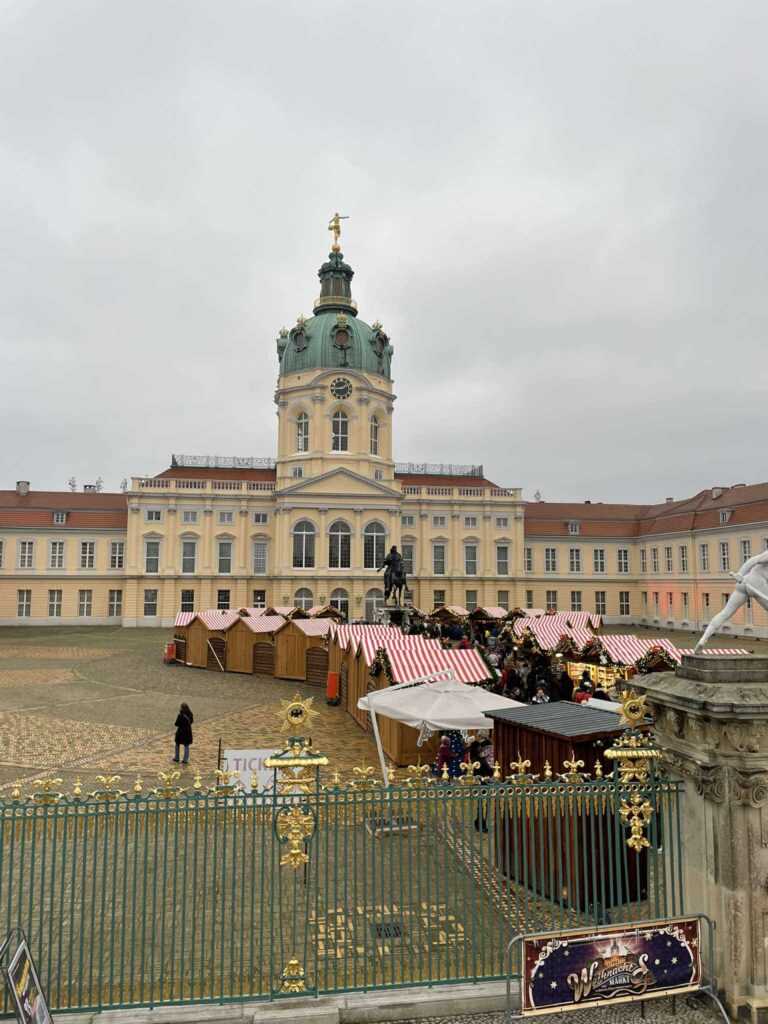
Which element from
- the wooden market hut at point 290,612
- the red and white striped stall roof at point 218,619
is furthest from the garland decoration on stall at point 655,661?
the red and white striped stall roof at point 218,619

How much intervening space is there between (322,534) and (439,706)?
124 feet

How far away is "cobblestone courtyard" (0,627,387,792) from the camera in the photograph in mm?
14703

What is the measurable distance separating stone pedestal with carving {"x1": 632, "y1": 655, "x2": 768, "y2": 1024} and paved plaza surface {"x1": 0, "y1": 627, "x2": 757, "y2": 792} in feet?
29.9

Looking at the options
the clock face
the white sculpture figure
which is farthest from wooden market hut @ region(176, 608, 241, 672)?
the clock face

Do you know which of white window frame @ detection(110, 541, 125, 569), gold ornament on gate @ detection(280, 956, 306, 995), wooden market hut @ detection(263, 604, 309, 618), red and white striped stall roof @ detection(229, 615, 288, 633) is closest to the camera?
gold ornament on gate @ detection(280, 956, 306, 995)

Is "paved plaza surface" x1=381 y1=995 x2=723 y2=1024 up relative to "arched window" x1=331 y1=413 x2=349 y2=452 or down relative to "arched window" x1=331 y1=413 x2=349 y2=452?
down

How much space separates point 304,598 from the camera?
49500 mm

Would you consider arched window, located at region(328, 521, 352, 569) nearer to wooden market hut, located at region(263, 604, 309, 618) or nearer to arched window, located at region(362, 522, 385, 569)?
arched window, located at region(362, 522, 385, 569)

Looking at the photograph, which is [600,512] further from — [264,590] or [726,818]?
[726,818]

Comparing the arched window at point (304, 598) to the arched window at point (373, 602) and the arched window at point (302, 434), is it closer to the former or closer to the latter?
the arched window at point (373, 602)

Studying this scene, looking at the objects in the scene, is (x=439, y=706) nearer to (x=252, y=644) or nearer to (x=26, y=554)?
(x=252, y=644)

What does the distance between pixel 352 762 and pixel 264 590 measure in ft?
122

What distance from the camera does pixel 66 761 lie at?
14.5 m

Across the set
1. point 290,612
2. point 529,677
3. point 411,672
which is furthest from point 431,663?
point 290,612
